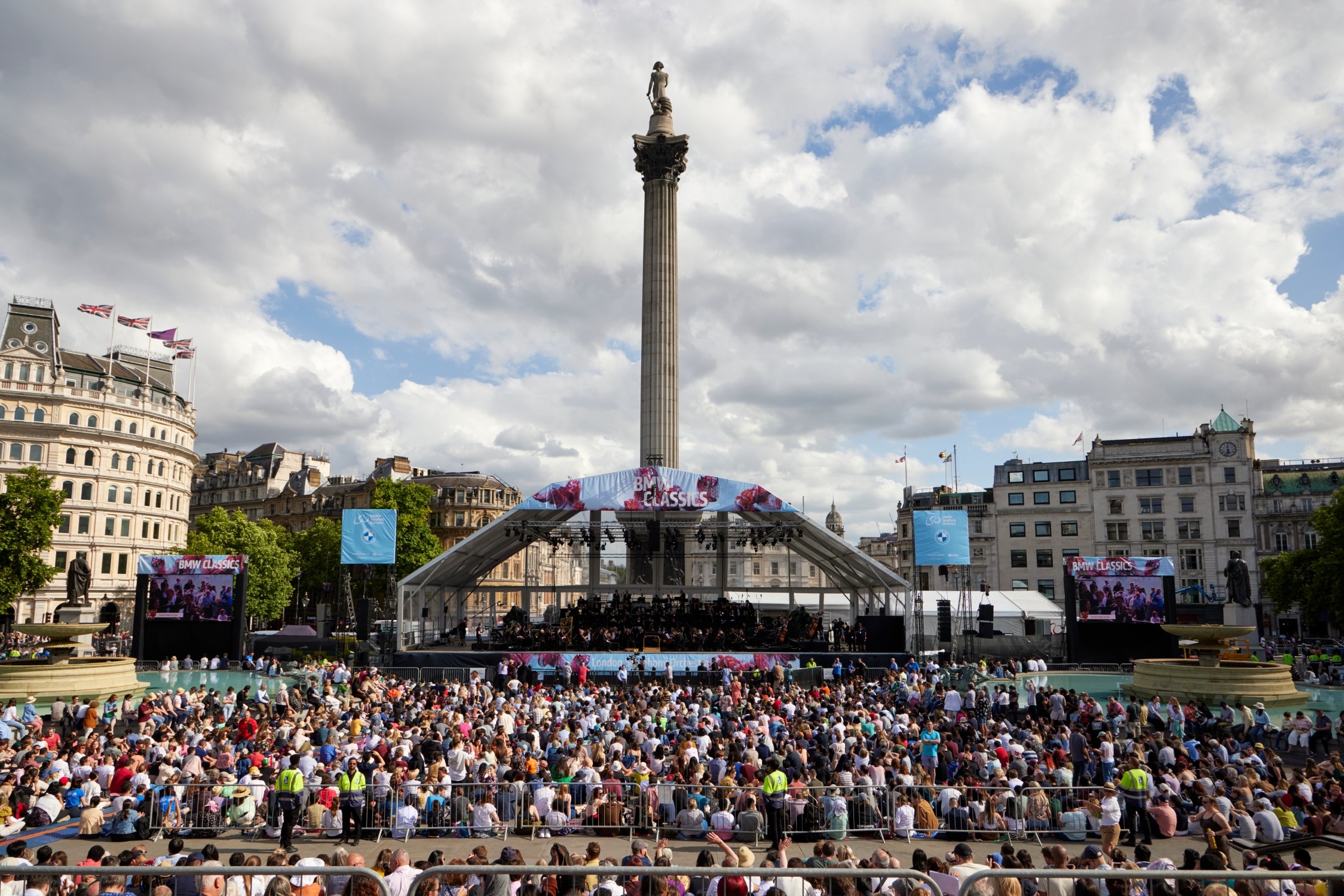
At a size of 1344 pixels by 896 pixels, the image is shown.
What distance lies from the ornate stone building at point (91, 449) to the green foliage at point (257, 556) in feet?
13.5

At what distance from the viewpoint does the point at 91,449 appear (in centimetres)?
6178

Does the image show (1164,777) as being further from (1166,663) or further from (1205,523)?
(1205,523)

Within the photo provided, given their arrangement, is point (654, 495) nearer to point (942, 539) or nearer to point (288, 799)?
point (942, 539)

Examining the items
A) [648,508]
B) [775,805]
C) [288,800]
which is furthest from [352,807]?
[648,508]

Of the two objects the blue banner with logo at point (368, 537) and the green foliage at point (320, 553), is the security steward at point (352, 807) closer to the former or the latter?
the blue banner with logo at point (368, 537)

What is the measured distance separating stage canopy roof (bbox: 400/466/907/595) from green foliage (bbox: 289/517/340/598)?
38284 millimetres

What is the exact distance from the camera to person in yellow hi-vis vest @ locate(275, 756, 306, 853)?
41.1 ft

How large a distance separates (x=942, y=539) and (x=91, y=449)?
200ft

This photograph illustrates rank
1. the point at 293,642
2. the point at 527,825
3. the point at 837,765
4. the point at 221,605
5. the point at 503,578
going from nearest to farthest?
the point at 527,825
the point at 837,765
the point at 221,605
the point at 293,642
the point at 503,578

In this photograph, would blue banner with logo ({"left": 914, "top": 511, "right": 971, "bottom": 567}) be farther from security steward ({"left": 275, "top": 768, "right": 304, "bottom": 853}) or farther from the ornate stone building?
the ornate stone building

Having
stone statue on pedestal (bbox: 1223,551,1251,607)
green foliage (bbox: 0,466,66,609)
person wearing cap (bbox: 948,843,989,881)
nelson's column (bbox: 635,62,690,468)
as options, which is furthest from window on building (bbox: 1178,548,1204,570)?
green foliage (bbox: 0,466,66,609)

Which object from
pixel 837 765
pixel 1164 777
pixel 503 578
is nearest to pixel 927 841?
pixel 837 765

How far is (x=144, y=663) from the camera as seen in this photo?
36.2 meters

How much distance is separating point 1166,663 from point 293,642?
124ft
